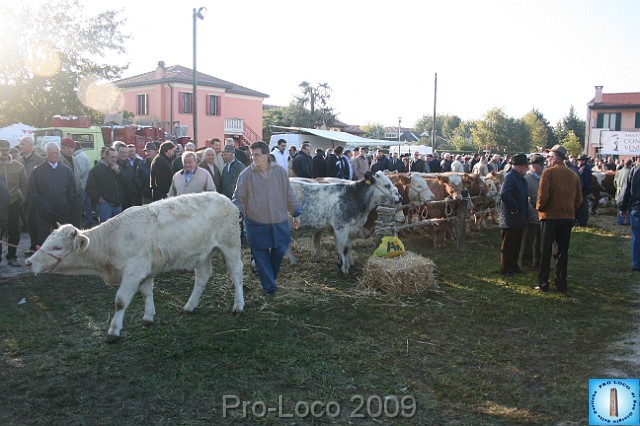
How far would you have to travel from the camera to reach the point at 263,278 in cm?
719

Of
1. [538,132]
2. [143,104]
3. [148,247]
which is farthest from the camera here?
[538,132]

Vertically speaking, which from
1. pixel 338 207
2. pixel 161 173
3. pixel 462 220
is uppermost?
pixel 161 173

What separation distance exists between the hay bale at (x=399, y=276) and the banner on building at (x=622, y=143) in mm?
29298

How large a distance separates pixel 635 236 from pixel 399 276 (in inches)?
192

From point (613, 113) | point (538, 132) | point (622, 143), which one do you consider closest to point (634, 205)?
point (622, 143)

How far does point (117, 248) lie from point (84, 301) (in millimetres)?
1922

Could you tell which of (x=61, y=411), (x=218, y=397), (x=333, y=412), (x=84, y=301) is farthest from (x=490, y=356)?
(x=84, y=301)

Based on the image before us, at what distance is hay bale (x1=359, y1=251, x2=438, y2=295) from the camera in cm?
783

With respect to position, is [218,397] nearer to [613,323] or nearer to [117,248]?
[117,248]

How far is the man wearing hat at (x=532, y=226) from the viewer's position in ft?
32.1

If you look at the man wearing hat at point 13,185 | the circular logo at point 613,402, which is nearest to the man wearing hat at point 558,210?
the circular logo at point 613,402

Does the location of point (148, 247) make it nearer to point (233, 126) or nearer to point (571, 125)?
point (233, 126)

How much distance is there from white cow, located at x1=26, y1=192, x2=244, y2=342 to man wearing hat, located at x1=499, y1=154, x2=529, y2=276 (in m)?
4.82

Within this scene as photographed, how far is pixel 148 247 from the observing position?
5.98 meters
